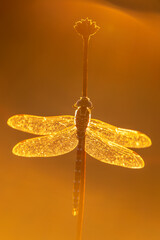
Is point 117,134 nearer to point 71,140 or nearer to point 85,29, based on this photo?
point 71,140

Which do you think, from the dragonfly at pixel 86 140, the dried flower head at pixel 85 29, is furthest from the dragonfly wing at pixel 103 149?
the dried flower head at pixel 85 29

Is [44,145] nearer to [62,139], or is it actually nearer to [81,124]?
[62,139]

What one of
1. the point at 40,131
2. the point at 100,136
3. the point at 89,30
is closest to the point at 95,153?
the point at 100,136

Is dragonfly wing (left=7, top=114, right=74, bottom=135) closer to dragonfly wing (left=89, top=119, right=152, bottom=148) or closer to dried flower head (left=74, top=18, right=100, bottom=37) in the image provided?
dragonfly wing (left=89, top=119, right=152, bottom=148)

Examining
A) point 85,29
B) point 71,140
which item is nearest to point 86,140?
point 71,140

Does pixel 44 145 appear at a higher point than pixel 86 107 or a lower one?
lower

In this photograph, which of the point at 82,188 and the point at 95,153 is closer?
the point at 82,188

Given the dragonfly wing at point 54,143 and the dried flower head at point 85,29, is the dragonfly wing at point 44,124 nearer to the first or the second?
the dragonfly wing at point 54,143
